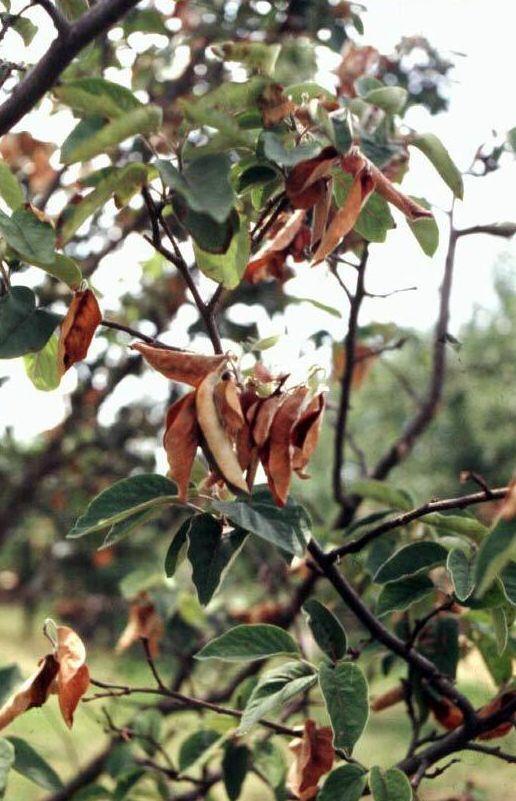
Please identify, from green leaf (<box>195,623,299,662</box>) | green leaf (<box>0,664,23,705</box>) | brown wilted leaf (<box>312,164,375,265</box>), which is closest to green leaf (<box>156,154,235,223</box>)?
brown wilted leaf (<box>312,164,375,265</box>)

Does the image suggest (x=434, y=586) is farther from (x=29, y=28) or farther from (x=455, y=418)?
(x=455, y=418)

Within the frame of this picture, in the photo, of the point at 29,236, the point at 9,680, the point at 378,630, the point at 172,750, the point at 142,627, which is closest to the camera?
the point at 29,236

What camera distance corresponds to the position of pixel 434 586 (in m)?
0.91

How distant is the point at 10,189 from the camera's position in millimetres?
752

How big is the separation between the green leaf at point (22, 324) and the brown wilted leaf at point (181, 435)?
17cm

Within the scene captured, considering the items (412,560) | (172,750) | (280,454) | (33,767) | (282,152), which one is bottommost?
(172,750)

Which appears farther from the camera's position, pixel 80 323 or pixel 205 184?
pixel 80 323

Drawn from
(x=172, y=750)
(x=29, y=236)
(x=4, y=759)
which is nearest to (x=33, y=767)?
(x=4, y=759)

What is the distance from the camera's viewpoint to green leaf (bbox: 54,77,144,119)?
2.08 feet

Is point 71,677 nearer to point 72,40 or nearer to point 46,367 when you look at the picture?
point 46,367

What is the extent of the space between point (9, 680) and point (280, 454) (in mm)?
558

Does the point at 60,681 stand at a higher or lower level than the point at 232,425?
lower

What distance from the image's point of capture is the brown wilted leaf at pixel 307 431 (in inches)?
27.9

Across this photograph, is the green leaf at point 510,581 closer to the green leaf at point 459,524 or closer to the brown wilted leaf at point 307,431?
the green leaf at point 459,524
